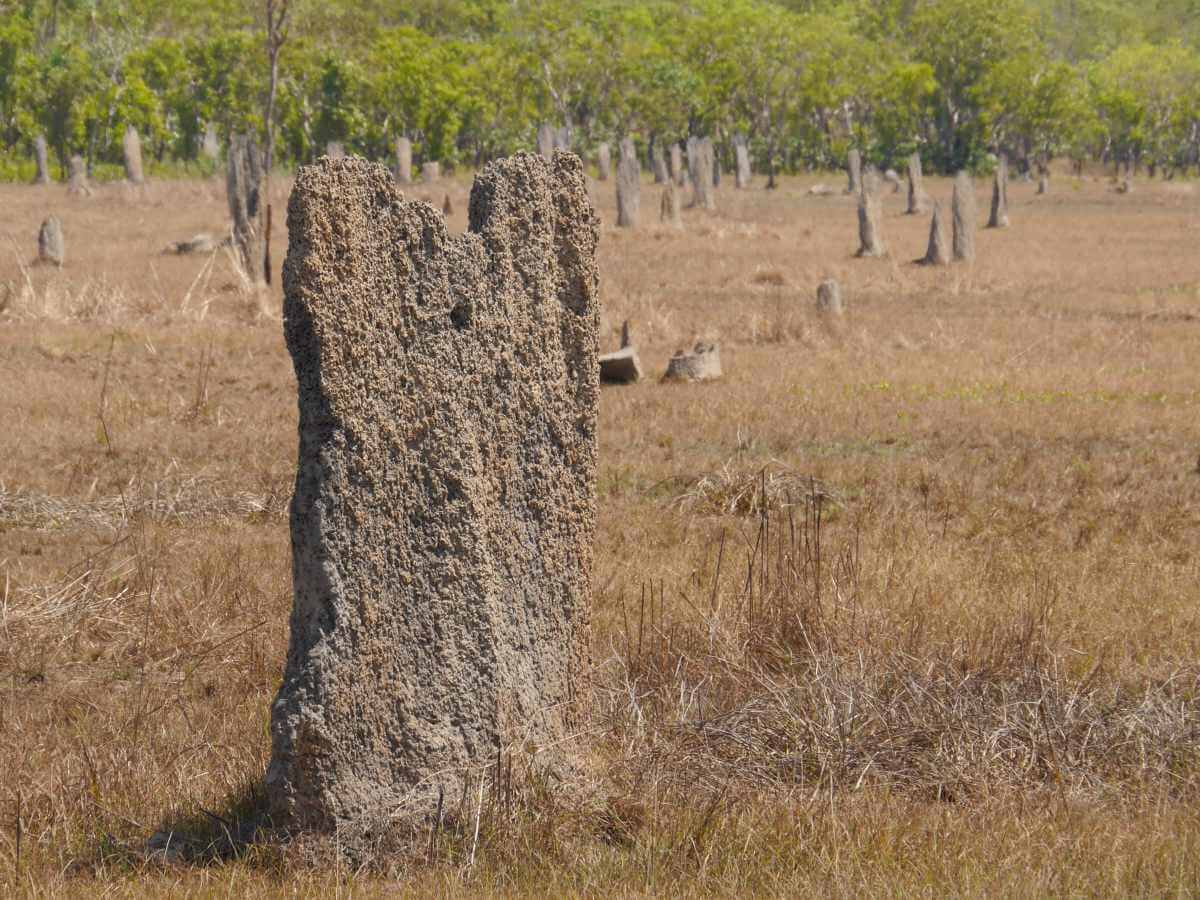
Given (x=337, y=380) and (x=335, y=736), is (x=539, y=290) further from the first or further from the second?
(x=335, y=736)

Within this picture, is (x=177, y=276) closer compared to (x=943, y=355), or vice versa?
(x=943, y=355)

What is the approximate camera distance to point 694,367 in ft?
41.6

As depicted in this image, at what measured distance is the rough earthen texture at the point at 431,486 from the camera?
12.7 feet

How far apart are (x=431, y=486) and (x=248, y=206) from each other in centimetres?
1564

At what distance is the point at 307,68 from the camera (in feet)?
171

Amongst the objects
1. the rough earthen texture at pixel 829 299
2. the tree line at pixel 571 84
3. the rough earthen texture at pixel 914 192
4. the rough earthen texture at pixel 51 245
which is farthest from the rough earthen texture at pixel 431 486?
the tree line at pixel 571 84

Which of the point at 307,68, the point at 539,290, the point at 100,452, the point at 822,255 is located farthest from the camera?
the point at 307,68

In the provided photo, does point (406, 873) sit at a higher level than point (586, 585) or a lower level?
lower

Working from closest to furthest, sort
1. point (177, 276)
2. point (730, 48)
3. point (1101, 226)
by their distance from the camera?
1. point (177, 276)
2. point (1101, 226)
3. point (730, 48)

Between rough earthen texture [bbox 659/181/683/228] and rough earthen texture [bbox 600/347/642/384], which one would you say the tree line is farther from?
rough earthen texture [bbox 600/347/642/384]

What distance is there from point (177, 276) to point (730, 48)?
156 ft

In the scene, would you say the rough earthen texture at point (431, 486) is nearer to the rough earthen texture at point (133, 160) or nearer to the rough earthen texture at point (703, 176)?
the rough earthen texture at point (703, 176)

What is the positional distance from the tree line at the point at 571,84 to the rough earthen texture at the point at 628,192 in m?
21.4

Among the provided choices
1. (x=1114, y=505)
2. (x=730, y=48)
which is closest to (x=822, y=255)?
(x=1114, y=505)
